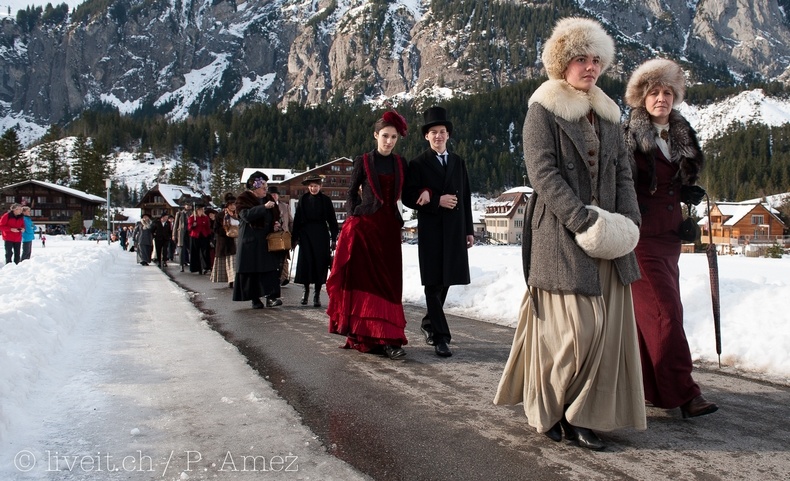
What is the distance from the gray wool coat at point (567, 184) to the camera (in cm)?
310

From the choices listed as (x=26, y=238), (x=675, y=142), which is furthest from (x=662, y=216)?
(x=26, y=238)

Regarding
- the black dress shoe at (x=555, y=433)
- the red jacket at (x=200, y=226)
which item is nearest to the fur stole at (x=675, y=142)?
the black dress shoe at (x=555, y=433)

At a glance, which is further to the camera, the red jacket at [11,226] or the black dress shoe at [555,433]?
the red jacket at [11,226]

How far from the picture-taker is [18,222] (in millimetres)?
16125

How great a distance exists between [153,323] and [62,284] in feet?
7.61

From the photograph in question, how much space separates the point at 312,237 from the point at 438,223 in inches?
144

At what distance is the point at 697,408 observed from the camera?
343 centimetres

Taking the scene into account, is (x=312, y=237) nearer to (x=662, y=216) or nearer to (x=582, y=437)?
(x=662, y=216)

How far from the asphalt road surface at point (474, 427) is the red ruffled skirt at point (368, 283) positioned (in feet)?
0.78

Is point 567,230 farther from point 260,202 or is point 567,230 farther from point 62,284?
point 62,284

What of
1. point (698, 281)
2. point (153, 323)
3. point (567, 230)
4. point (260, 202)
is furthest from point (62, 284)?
point (698, 281)

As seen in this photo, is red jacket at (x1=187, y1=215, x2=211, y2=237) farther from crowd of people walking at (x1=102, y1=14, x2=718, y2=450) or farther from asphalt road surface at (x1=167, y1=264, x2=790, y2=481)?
crowd of people walking at (x1=102, y1=14, x2=718, y2=450)

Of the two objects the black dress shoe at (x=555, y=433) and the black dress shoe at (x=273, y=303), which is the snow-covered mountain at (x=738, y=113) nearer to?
the black dress shoe at (x=273, y=303)

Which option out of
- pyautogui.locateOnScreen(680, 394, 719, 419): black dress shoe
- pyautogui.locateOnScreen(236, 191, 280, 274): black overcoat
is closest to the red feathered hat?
pyautogui.locateOnScreen(680, 394, 719, 419): black dress shoe
